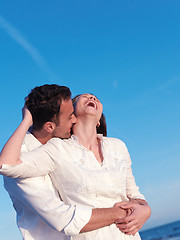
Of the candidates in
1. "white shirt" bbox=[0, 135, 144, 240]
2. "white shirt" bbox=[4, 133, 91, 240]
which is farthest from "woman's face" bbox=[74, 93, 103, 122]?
"white shirt" bbox=[4, 133, 91, 240]

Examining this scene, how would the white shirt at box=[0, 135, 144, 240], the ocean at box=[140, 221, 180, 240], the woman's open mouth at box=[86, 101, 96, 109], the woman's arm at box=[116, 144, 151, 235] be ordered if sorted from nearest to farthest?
the white shirt at box=[0, 135, 144, 240]
the woman's arm at box=[116, 144, 151, 235]
the woman's open mouth at box=[86, 101, 96, 109]
the ocean at box=[140, 221, 180, 240]

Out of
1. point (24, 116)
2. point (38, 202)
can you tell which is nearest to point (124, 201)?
point (38, 202)

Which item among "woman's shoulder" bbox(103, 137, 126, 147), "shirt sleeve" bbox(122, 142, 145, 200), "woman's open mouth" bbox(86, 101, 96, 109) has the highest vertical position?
"woman's open mouth" bbox(86, 101, 96, 109)

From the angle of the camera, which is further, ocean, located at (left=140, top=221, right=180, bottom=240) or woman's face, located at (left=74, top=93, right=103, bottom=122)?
ocean, located at (left=140, top=221, right=180, bottom=240)

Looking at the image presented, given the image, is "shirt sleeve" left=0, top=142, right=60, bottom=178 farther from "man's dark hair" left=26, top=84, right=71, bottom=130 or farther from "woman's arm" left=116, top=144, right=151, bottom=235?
"woman's arm" left=116, top=144, right=151, bottom=235

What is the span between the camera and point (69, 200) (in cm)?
271

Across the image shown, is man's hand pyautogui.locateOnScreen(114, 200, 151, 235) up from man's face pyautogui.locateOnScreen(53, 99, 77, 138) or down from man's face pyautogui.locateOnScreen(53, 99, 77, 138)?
down

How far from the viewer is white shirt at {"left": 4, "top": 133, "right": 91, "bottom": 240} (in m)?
2.48

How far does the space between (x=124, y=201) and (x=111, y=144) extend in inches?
23.5

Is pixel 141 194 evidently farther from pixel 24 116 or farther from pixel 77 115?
pixel 24 116

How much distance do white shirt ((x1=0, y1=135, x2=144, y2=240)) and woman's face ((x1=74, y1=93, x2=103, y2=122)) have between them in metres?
0.36

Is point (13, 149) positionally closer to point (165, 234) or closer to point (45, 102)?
point (45, 102)

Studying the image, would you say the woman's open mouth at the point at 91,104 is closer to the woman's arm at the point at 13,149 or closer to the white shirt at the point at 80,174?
the white shirt at the point at 80,174

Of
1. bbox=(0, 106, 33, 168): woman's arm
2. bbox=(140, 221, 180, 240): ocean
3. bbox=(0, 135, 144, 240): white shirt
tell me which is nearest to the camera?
bbox=(0, 106, 33, 168): woman's arm
